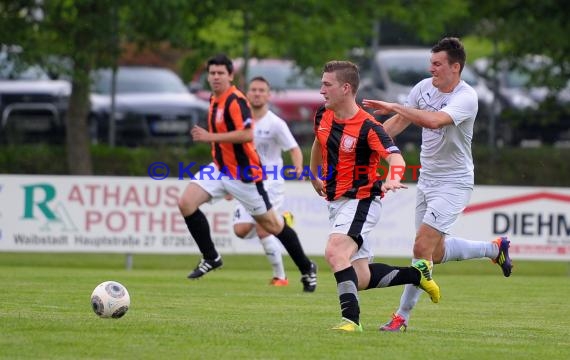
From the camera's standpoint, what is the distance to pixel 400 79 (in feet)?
78.8

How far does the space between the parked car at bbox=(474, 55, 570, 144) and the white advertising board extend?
518cm

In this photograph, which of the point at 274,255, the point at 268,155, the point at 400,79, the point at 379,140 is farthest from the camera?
the point at 400,79

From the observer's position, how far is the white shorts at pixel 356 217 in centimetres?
870

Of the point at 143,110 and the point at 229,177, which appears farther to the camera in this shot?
the point at 143,110

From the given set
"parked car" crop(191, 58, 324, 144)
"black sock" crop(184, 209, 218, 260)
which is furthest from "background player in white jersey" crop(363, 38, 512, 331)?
"parked car" crop(191, 58, 324, 144)

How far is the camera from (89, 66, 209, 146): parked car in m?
22.5

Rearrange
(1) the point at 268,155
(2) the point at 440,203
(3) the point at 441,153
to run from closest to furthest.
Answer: (2) the point at 440,203 < (3) the point at 441,153 < (1) the point at 268,155

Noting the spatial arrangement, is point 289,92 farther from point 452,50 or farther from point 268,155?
point 452,50

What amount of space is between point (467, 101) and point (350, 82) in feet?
3.06

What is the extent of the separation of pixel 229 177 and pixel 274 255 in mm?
1426

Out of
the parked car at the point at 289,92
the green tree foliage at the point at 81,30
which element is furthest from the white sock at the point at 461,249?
the parked car at the point at 289,92

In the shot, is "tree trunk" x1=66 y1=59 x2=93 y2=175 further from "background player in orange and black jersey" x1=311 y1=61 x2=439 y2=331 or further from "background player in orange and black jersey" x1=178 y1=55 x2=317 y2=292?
"background player in orange and black jersey" x1=311 y1=61 x2=439 y2=331

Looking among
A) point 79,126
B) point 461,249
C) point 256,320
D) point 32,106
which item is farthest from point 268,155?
point 32,106

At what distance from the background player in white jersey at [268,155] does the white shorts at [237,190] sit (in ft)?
3.08
